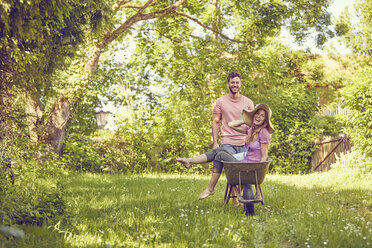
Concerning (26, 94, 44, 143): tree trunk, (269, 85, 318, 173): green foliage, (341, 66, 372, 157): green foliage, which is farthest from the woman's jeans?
(269, 85, 318, 173): green foliage

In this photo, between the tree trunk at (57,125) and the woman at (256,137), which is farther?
the tree trunk at (57,125)

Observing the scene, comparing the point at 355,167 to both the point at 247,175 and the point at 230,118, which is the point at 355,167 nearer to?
the point at 230,118

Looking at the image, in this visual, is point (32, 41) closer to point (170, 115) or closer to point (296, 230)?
point (296, 230)

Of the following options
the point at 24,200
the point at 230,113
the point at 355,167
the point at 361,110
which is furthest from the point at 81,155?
the point at 361,110

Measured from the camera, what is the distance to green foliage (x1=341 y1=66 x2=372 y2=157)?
927 centimetres

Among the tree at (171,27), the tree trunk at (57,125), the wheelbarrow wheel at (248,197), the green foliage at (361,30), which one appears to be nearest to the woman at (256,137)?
the wheelbarrow wheel at (248,197)

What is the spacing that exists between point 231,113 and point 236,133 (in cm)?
33

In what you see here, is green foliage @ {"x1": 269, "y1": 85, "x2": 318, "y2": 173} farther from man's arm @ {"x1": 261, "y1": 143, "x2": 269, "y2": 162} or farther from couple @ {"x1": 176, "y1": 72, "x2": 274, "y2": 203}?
man's arm @ {"x1": 261, "y1": 143, "x2": 269, "y2": 162}

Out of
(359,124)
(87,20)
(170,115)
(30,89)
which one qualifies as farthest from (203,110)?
(30,89)

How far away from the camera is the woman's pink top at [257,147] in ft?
15.3

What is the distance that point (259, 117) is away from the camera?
476 centimetres

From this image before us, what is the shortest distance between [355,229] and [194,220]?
1.83 m

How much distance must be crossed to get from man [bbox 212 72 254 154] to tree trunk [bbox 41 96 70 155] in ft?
24.0

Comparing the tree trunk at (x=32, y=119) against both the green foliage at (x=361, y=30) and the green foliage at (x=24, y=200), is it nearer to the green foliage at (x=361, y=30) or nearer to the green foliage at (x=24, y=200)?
the green foliage at (x=24, y=200)
